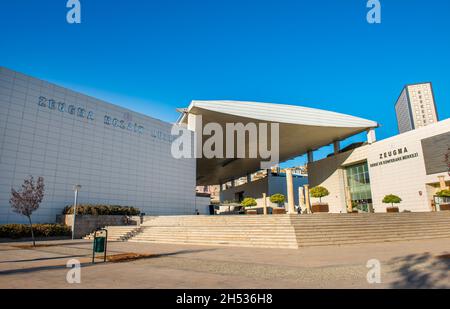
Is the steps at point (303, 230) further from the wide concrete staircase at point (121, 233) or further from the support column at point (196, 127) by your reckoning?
the support column at point (196, 127)

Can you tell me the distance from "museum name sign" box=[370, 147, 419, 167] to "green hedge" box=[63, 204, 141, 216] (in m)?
28.8

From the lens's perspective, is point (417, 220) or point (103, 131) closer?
point (417, 220)

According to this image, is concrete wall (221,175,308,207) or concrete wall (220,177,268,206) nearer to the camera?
concrete wall (221,175,308,207)

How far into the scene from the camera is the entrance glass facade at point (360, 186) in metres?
38.5

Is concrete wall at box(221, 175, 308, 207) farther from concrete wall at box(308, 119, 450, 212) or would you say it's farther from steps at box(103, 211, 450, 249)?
steps at box(103, 211, 450, 249)

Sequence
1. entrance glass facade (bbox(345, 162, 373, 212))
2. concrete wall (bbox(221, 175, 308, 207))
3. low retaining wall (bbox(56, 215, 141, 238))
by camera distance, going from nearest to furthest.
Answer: low retaining wall (bbox(56, 215, 141, 238)), entrance glass facade (bbox(345, 162, 373, 212)), concrete wall (bbox(221, 175, 308, 207))

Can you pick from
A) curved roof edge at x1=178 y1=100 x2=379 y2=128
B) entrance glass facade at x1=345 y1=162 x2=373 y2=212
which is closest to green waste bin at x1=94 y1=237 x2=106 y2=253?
curved roof edge at x1=178 y1=100 x2=379 y2=128

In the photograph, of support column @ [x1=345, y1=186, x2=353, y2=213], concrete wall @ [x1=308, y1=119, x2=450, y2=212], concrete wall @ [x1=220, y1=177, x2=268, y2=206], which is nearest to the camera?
concrete wall @ [x1=308, y1=119, x2=450, y2=212]

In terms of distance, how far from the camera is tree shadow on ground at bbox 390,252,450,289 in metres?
5.21

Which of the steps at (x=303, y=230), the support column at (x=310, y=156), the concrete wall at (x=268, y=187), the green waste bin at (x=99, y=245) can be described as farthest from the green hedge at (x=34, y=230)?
the concrete wall at (x=268, y=187)

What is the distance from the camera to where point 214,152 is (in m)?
47.1
